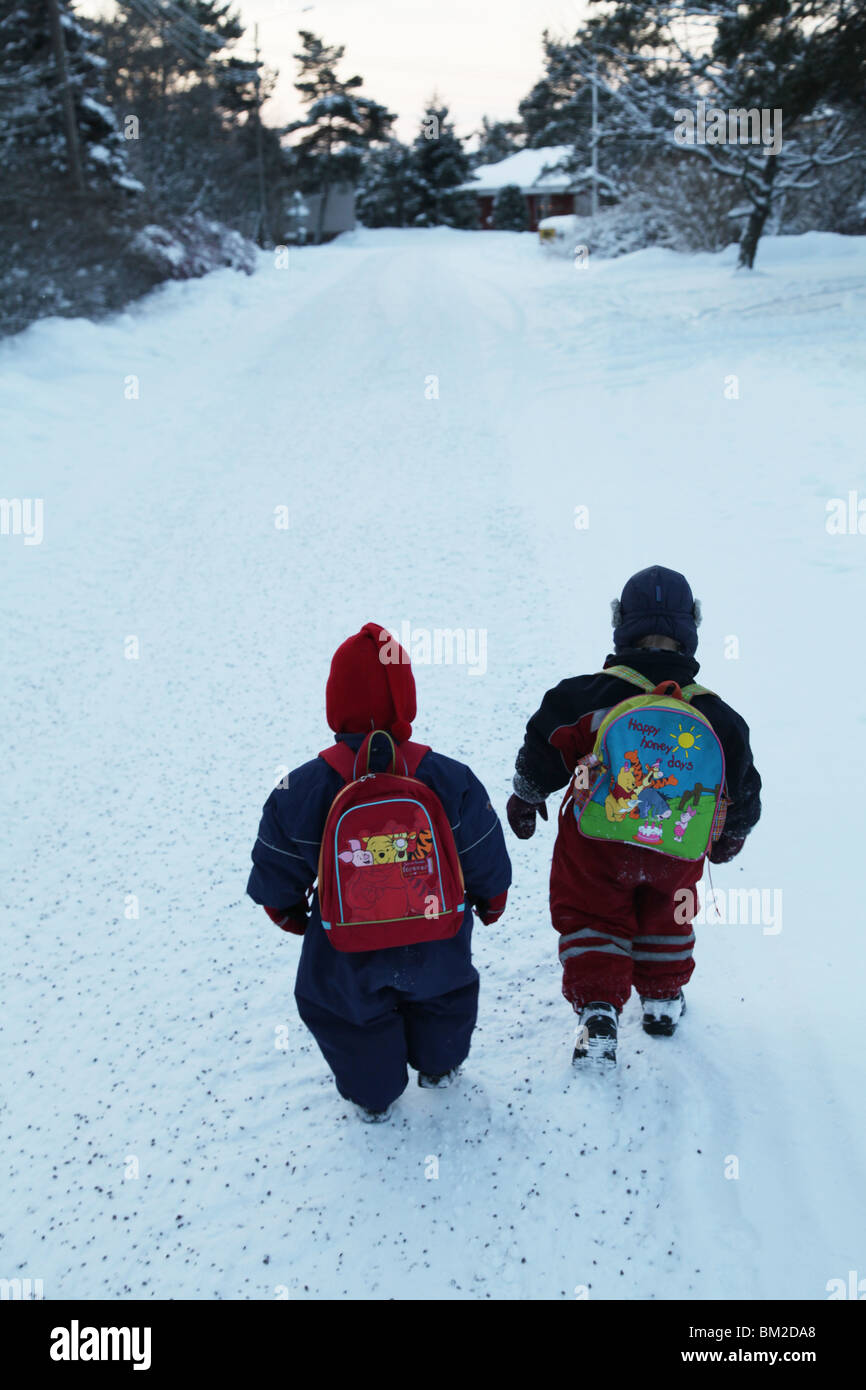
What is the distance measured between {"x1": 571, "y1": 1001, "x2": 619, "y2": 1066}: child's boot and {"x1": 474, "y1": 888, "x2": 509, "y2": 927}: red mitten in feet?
1.29

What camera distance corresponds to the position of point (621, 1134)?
241 cm

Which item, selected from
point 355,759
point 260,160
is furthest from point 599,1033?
point 260,160

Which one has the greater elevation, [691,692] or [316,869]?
[691,692]

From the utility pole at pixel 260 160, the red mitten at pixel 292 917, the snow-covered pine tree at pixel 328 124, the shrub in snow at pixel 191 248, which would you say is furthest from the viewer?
the snow-covered pine tree at pixel 328 124

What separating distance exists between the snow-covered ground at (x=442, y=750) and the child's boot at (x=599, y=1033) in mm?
104

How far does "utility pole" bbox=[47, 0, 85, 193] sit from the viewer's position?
1672cm

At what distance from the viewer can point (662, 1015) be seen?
2668 mm

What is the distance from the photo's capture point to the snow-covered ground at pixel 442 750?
2.22 metres

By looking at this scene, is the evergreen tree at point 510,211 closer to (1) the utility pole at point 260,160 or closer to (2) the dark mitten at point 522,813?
(1) the utility pole at point 260,160

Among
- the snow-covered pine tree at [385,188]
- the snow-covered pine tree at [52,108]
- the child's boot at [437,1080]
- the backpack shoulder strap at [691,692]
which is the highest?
the snow-covered pine tree at [385,188]

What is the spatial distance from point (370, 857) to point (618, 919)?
0.81 meters

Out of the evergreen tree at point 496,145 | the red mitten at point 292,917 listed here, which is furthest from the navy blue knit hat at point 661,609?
the evergreen tree at point 496,145

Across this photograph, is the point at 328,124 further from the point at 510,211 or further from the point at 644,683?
the point at 644,683

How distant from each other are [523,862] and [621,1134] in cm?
126
